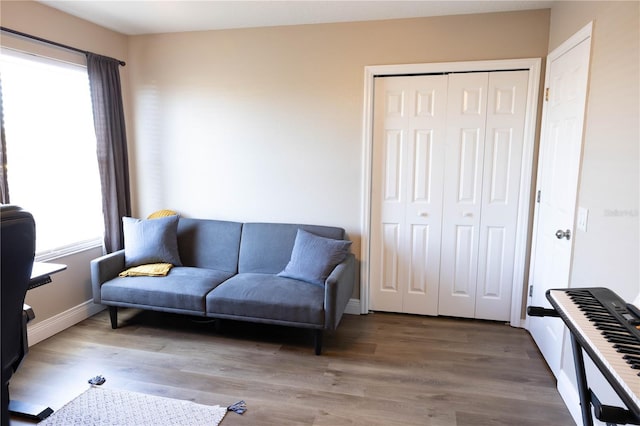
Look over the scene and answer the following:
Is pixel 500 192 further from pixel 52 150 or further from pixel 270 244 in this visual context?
pixel 52 150

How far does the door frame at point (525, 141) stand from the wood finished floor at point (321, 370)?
49 centimetres

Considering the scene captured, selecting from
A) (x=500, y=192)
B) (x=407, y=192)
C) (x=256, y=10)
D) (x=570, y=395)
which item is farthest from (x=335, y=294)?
(x=256, y=10)

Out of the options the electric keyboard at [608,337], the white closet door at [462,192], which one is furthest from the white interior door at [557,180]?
the electric keyboard at [608,337]

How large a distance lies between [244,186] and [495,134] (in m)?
2.16

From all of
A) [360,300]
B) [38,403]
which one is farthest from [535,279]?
[38,403]

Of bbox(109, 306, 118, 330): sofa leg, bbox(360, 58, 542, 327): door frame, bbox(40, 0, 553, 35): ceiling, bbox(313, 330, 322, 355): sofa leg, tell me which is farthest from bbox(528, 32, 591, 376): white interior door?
bbox(109, 306, 118, 330): sofa leg

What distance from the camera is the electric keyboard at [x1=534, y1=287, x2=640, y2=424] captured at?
95cm

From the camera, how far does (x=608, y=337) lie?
3.66 ft

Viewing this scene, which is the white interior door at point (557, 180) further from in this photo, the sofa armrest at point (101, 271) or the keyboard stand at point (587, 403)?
the sofa armrest at point (101, 271)

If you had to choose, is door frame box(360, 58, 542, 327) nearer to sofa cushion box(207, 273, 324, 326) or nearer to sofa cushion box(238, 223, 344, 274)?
sofa cushion box(238, 223, 344, 274)

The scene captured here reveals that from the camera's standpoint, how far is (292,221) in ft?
11.5

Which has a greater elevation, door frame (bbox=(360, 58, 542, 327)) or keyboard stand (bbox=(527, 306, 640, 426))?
door frame (bbox=(360, 58, 542, 327))

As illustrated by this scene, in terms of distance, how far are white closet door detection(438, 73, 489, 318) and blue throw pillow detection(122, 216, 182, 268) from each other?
231 cm

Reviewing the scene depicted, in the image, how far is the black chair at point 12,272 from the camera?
1237 millimetres
